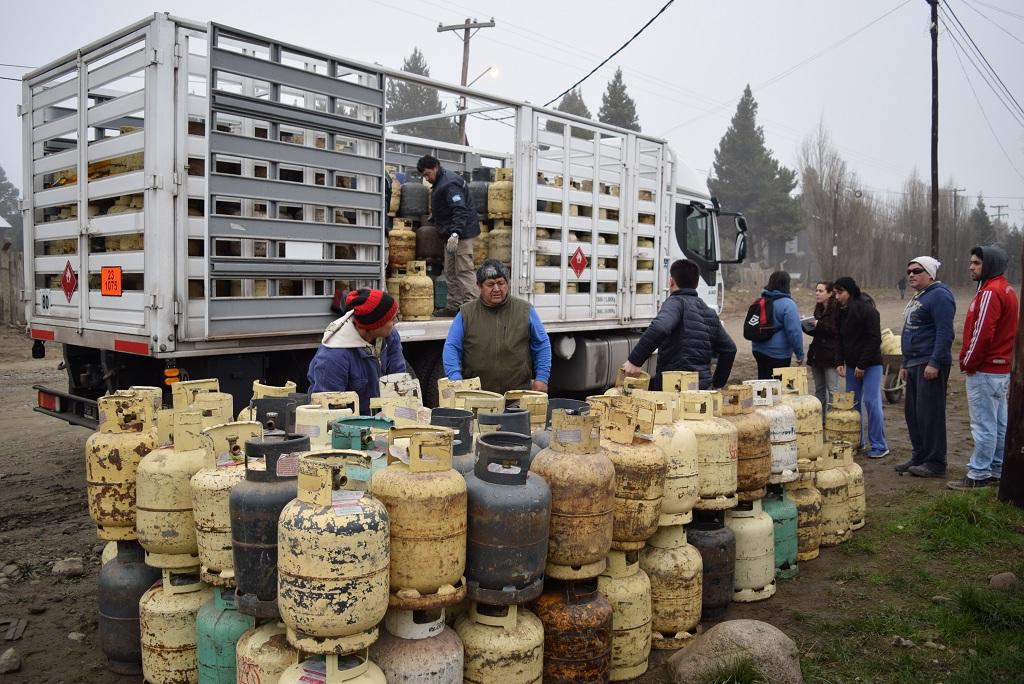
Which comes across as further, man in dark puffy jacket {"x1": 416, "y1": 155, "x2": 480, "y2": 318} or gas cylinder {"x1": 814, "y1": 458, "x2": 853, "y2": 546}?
man in dark puffy jacket {"x1": 416, "y1": 155, "x2": 480, "y2": 318}

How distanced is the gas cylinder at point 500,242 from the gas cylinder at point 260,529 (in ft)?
20.4

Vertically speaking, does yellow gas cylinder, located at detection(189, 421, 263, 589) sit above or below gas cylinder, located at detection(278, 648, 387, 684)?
above

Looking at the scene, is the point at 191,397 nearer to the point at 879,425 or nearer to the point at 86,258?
the point at 86,258

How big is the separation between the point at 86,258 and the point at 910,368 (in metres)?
7.56

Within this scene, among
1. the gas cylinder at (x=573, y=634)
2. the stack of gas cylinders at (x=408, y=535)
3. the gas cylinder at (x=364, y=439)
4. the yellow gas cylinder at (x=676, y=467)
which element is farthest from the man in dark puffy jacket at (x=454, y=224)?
the gas cylinder at (x=573, y=634)

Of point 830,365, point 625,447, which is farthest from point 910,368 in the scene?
point 625,447

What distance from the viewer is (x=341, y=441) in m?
3.28

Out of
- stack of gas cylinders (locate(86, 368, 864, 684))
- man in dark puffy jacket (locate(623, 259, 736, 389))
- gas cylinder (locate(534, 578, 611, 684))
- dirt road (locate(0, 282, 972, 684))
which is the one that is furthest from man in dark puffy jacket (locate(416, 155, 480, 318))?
gas cylinder (locate(534, 578, 611, 684))

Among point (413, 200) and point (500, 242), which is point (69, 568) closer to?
point (413, 200)

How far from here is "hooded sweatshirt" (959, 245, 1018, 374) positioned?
22.1 feet

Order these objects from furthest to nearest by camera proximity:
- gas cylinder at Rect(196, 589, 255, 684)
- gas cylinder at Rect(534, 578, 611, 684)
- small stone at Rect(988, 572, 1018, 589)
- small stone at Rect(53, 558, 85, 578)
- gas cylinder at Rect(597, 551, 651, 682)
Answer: small stone at Rect(53, 558, 85, 578) → small stone at Rect(988, 572, 1018, 589) → gas cylinder at Rect(597, 551, 651, 682) → gas cylinder at Rect(534, 578, 611, 684) → gas cylinder at Rect(196, 589, 255, 684)

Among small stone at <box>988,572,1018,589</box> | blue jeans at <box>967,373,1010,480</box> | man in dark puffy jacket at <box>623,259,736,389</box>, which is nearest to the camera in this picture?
small stone at <box>988,572,1018,589</box>

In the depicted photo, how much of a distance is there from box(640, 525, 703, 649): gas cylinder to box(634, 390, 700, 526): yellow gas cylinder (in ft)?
0.40

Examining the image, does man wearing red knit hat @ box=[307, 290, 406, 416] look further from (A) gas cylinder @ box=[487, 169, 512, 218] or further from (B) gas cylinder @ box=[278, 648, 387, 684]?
(A) gas cylinder @ box=[487, 169, 512, 218]
